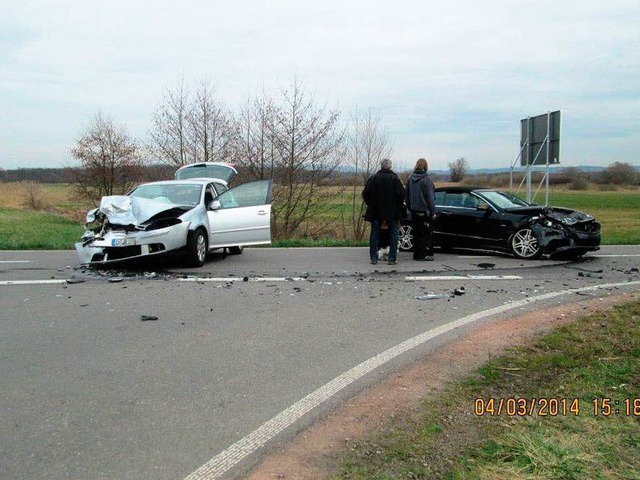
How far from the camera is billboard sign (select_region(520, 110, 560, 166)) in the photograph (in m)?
14.9

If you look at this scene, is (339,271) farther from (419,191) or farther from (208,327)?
(208,327)

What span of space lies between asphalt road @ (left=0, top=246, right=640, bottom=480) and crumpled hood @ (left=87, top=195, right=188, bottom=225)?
2.99 ft

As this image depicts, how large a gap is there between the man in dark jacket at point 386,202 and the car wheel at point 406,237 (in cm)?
172

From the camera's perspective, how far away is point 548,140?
15023 mm

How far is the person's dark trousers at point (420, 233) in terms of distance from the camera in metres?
10.9

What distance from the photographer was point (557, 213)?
11.2 metres

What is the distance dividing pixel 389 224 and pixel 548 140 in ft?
22.5

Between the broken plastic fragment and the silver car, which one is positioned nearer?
the broken plastic fragment

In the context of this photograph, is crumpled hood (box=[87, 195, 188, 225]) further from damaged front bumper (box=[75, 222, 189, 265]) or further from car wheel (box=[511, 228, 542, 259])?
car wheel (box=[511, 228, 542, 259])

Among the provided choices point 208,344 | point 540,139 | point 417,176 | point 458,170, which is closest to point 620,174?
point 458,170

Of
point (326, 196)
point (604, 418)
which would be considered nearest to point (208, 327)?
point (604, 418)

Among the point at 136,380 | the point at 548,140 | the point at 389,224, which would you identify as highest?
the point at 548,140

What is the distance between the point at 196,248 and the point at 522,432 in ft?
25.5

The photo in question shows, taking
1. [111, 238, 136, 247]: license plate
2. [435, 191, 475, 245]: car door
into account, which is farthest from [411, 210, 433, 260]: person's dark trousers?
[111, 238, 136, 247]: license plate
